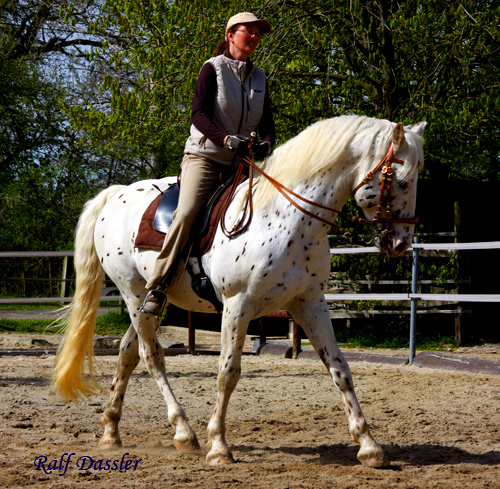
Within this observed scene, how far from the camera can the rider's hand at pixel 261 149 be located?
4211 millimetres

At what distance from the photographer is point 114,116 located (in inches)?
479

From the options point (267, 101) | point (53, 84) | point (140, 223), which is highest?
point (53, 84)

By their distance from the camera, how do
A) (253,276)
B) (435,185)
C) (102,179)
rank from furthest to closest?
(102,179)
(435,185)
(253,276)

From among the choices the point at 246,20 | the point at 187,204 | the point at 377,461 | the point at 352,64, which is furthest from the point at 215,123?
the point at 352,64

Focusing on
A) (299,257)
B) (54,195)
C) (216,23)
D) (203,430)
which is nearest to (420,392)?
(203,430)

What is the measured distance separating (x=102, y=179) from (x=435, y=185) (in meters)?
12.6

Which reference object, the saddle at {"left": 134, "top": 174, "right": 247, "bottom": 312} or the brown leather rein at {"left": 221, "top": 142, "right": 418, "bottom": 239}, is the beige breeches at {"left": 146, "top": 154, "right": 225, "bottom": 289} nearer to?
the saddle at {"left": 134, "top": 174, "right": 247, "bottom": 312}

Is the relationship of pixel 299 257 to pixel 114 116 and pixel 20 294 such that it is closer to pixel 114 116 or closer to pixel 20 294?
pixel 114 116

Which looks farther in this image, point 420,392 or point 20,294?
point 20,294

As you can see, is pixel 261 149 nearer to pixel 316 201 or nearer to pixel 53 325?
pixel 316 201

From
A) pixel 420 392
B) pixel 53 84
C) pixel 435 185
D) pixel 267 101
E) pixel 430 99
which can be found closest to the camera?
pixel 267 101

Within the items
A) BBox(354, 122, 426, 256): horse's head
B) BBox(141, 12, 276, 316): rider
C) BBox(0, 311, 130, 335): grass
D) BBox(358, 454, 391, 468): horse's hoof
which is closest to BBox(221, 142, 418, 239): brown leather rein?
BBox(354, 122, 426, 256): horse's head

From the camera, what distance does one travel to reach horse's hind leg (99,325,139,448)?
450cm

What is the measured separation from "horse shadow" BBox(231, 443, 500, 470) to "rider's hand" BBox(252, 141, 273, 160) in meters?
1.90
